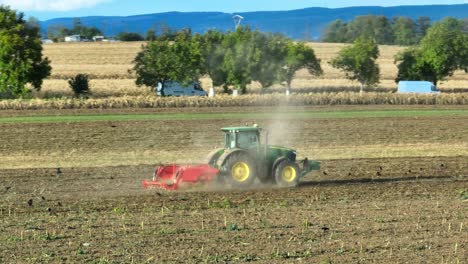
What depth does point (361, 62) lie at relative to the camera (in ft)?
276

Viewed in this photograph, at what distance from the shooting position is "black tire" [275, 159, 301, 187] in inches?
865

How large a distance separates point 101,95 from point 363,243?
6049 cm

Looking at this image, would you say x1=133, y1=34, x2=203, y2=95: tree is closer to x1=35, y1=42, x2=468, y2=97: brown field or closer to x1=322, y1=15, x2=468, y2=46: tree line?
x1=35, y1=42, x2=468, y2=97: brown field

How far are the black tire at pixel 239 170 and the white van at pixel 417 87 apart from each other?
2289 inches

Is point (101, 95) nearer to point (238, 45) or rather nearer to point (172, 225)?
point (238, 45)

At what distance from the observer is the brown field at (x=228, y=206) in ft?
46.7

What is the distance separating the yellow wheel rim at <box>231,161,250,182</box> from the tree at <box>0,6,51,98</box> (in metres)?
45.7

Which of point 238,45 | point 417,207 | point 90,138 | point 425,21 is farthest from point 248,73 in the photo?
point 425,21

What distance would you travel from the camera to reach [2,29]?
67.2 m

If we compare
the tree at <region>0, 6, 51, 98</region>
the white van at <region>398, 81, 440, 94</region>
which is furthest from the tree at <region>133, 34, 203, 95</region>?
the white van at <region>398, 81, 440, 94</region>

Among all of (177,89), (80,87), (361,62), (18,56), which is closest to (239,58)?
(177,89)

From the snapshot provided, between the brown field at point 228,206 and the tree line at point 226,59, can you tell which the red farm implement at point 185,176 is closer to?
the brown field at point 228,206

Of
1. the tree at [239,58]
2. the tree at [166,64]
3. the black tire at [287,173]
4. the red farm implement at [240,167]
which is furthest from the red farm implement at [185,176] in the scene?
the tree at [239,58]

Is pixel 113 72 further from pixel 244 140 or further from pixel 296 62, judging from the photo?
pixel 244 140
